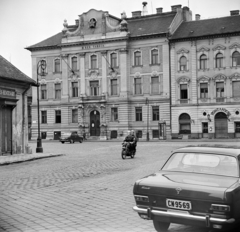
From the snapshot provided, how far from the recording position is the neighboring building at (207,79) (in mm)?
53594

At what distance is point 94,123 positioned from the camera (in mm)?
61000

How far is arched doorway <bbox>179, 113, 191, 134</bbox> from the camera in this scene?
56.1 meters

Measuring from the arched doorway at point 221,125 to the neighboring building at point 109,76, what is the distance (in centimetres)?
636

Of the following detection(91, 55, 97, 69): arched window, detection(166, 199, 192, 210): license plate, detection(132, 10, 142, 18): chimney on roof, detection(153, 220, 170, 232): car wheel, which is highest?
detection(132, 10, 142, 18): chimney on roof

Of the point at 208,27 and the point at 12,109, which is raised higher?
the point at 208,27

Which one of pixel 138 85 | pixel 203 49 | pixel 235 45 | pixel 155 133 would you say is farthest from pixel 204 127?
pixel 235 45

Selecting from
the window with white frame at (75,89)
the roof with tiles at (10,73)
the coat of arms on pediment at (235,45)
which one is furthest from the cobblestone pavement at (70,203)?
the window with white frame at (75,89)

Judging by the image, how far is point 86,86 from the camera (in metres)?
61.5

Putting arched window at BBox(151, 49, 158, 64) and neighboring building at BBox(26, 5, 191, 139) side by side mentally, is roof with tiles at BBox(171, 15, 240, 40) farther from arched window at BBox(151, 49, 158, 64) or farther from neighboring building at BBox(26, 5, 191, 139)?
arched window at BBox(151, 49, 158, 64)

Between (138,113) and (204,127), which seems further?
(138,113)

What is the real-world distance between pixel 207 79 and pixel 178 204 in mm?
49993

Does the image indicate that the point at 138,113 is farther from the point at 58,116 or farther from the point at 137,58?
the point at 58,116

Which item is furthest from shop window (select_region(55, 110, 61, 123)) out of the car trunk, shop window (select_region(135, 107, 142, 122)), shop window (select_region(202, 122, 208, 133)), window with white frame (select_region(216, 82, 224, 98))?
the car trunk

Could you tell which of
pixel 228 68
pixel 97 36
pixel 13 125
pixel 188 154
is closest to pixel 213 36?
pixel 228 68
